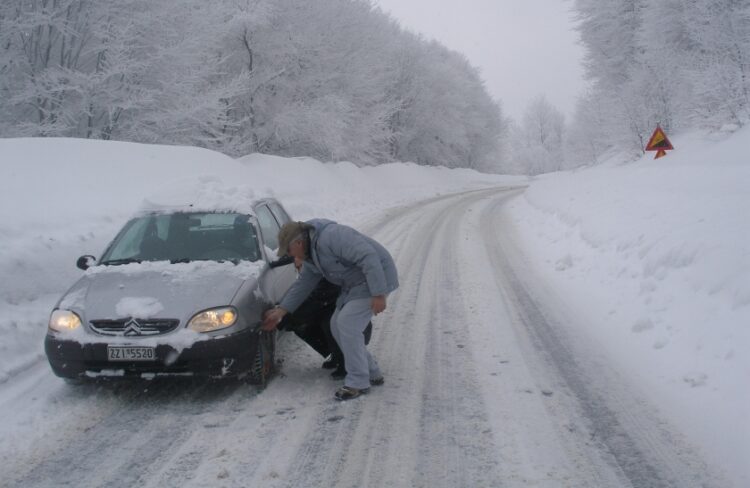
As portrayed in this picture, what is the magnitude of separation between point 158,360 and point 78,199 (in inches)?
290

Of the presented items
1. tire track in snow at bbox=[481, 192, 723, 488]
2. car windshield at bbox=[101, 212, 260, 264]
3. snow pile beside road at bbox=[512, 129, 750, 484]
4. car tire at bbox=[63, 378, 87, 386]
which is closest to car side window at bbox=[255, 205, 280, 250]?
car windshield at bbox=[101, 212, 260, 264]

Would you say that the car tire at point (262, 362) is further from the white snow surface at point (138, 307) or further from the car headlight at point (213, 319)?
the white snow surface at point (138, 307)

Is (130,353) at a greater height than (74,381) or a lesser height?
greater

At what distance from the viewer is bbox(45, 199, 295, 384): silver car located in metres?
3.97

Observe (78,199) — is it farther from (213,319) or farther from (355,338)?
(355,338)

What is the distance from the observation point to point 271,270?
5.22 meters

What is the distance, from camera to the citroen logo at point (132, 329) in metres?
4.00

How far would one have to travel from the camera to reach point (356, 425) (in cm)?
382

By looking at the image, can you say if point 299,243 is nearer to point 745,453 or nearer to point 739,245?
point 745,453

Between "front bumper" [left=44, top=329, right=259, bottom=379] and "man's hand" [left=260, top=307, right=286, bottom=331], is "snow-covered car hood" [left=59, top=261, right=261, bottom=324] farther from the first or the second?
"man's hand" [left=260, top=307, right=286, bottom=331]

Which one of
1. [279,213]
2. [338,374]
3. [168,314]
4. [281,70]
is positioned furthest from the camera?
[281,70]

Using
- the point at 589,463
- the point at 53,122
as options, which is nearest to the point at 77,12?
the point at 53,122

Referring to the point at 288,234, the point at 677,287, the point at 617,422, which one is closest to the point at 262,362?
the point at 288,234

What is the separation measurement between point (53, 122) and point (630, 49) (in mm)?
27594
